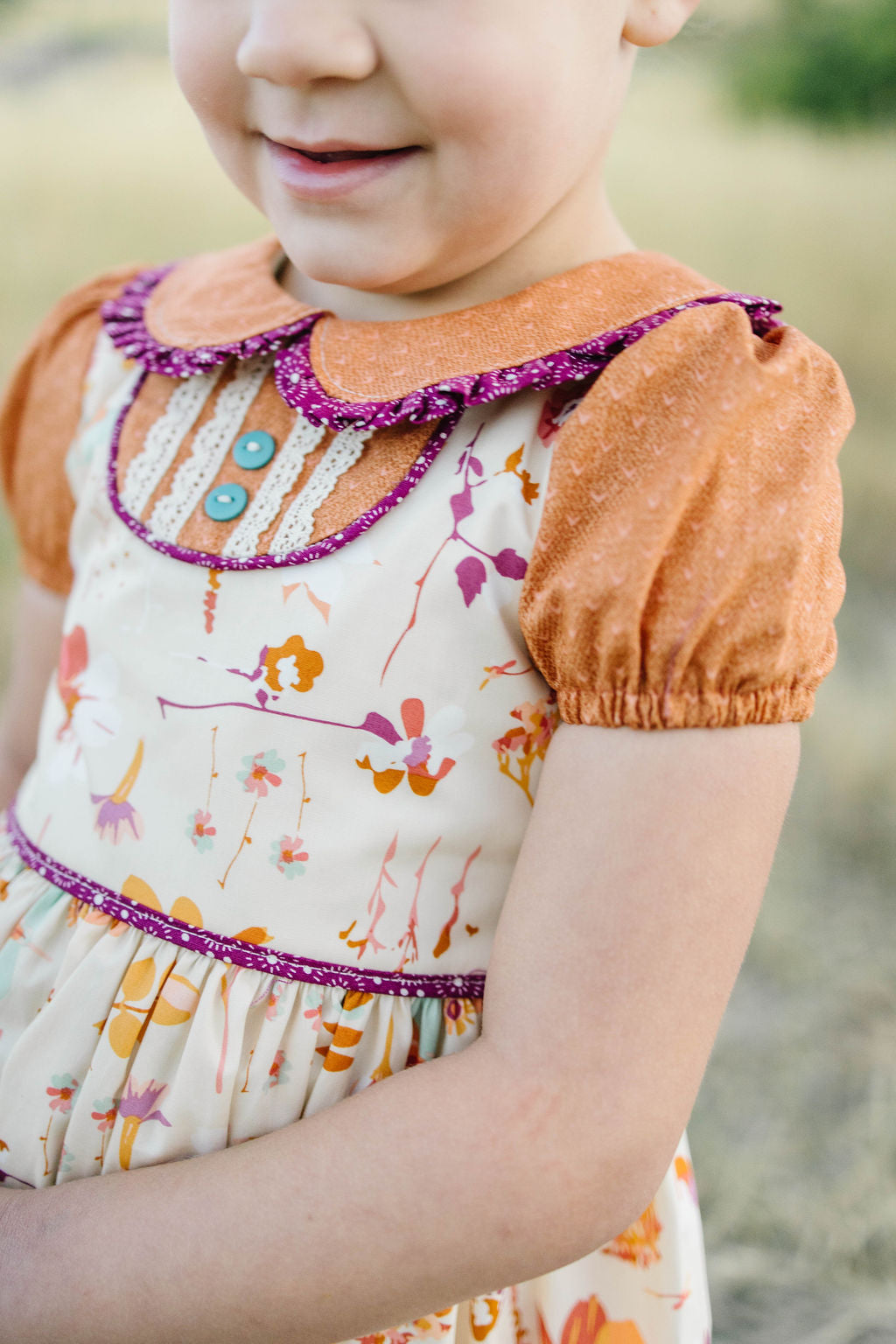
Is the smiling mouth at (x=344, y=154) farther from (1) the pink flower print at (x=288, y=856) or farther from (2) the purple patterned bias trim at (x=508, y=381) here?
(1) the pink flower print at (x=288, y=856)

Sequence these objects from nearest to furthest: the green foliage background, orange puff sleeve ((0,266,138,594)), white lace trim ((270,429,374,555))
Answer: white lace trim ((270,429,374,555))
orange puff sleeve ((0,266,138,594))
the green foliage background

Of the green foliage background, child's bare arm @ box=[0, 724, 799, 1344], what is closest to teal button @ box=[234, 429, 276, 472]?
child's bare arm @ box=[0, 724, 799, 1344]

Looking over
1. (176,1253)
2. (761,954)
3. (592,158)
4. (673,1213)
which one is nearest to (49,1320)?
(176,1253)

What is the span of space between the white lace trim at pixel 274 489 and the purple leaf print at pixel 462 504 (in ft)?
0.31

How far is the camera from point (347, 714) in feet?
1.77

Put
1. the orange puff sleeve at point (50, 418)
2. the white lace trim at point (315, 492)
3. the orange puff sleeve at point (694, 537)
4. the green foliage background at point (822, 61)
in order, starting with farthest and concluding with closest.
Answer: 1. the green foliage background at point (822, 61)
2. the orange puff sleeve at point (50, 418)
3. the white lace trim at point (315, 492)
4. the orange puff sleeve at point (694, 537)

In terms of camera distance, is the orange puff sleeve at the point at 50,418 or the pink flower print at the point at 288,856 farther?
the orange puff sleeve at the point at 50,418

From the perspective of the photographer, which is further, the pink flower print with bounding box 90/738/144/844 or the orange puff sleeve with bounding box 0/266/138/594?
the orange puff sleeve with bounding box 0/266/138/594

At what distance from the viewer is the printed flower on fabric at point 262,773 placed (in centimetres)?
55

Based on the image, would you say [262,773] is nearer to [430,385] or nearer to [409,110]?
[430,385]

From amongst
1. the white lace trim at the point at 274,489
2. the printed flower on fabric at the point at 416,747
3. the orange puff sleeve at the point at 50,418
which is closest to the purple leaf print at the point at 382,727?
the printed flower on fabric at the point at 416,747

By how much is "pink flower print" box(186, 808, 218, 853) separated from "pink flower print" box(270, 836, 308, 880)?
3 cm

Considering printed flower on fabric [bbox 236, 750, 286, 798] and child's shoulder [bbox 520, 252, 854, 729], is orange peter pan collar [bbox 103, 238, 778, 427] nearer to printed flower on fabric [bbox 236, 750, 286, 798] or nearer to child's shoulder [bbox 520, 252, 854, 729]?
child's shoulder [bbox 520, 252, 854, 729]

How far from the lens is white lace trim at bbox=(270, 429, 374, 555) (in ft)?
1.83
